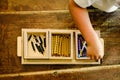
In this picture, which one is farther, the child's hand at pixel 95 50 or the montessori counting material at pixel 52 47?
the montessori counting material at pixel 52 47

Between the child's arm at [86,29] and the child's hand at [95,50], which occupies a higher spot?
the child's arm at [86,29]

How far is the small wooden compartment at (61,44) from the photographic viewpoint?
1.33 metres

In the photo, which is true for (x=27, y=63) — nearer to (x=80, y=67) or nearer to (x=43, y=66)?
(x=43, y=66)

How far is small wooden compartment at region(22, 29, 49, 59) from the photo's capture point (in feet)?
4.35

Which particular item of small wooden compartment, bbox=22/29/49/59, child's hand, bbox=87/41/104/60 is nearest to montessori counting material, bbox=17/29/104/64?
small wooden compartment, bbox=22/29/49/59

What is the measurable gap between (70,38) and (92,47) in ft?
0.68

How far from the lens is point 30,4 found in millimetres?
1378

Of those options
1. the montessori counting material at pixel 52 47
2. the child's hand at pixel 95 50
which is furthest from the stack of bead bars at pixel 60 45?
the child's hand at pixel 95 50

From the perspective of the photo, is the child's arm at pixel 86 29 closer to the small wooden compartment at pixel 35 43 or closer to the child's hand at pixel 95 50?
the child's hand at pixel 95 50

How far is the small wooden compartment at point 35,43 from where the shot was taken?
133cm

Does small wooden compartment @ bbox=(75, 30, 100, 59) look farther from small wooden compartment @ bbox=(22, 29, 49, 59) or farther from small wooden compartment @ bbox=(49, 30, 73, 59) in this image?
small wooden compartment @ bbox=(22, 29, 49, 59)

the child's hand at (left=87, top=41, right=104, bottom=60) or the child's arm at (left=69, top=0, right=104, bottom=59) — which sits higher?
the child's arm at (left=69, top=0, right=104, bottom=59)

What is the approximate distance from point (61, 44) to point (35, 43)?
0.12m

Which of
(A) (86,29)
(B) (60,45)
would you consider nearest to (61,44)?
(B) (60,45)
